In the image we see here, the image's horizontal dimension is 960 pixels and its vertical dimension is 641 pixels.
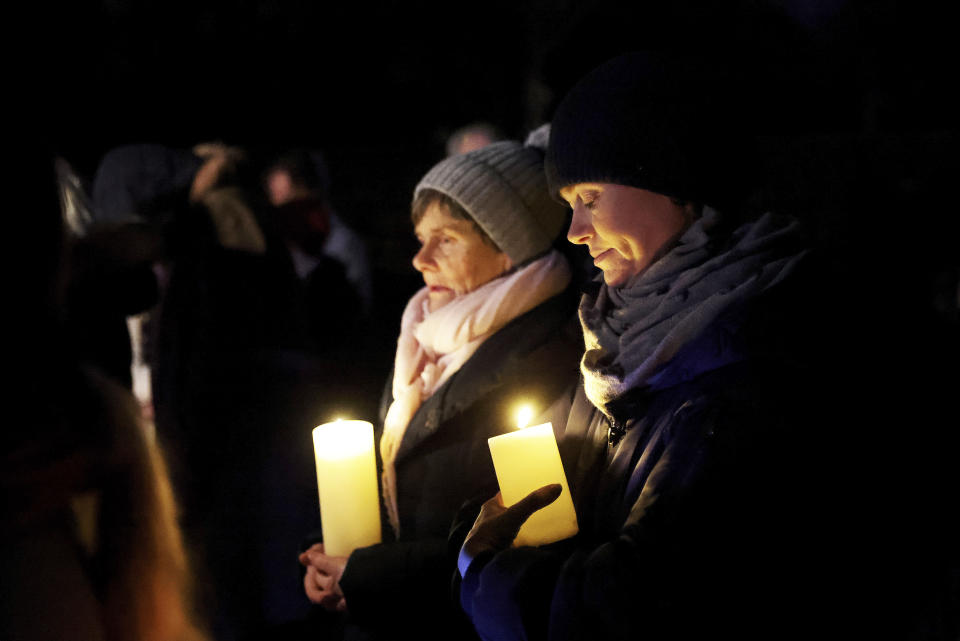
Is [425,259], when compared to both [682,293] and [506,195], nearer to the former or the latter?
[506,195]

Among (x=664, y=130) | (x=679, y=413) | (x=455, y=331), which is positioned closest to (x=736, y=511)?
(x=679, y=413)

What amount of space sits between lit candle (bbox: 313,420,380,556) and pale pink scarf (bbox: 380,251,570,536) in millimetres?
281

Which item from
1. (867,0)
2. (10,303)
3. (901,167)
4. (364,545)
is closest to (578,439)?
(364,545)

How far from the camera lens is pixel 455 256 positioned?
89.3 inches

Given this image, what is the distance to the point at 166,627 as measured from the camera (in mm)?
1395

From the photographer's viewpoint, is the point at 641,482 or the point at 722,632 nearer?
the point at 722,632

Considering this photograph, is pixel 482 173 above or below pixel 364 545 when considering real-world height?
above

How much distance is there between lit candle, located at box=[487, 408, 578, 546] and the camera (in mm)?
1548

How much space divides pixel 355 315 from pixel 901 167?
3.49 metres

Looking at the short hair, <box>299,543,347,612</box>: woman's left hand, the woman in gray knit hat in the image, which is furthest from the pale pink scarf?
<box>299,543,347,612</box>: woman's left hand

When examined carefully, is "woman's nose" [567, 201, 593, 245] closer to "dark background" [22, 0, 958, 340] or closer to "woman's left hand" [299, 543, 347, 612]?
"dark background" [22, 0, 958, 340]

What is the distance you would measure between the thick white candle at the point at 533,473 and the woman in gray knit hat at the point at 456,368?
1.08ft

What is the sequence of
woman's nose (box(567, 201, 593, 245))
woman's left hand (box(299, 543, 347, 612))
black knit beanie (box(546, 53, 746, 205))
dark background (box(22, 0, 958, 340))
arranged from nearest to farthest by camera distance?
1. black knit beanie (box(546, 53, 746, 205))
2. woman's nose (box(567, 201, 593, 245))
3. woman's left hand (box(299, 543, 347, 612))
4. dark background (box(22, 0, 958, 340))

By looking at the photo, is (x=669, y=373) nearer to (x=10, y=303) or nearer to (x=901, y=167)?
(x=10, y=303)
